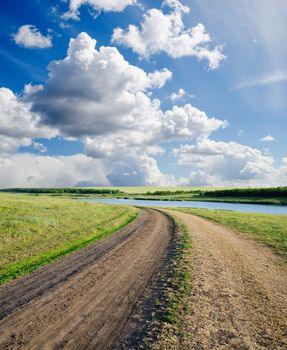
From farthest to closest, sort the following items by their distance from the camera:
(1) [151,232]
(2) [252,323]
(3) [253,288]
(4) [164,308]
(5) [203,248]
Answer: (1) [151,232] → (5) [203,248] → (3) [253,288] → (4) [164,308] → (2) [252,323]

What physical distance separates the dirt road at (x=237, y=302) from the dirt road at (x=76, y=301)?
92.7 inches

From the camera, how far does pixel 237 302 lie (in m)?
11.4

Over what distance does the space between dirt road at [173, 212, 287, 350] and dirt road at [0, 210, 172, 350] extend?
2.35 m

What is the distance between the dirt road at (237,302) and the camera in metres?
8.68

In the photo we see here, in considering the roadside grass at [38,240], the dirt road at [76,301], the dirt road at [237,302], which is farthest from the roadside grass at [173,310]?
the roadside grass at [38,240]

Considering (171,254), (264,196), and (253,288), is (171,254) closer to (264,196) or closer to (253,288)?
(253,288)

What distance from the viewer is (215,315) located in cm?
1024

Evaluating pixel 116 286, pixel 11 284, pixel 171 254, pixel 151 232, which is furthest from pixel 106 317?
pixel 151 232

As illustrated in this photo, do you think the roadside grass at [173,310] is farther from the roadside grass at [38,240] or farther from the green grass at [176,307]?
the roadside grass at [38,240]

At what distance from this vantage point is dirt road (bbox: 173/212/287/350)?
868cm

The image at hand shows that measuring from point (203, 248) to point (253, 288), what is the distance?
830cm

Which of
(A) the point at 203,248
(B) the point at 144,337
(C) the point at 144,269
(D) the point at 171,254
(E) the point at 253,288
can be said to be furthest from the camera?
(A) the point at 203,248

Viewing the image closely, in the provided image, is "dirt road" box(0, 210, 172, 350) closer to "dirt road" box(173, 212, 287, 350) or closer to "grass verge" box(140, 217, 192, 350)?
"grass verge" box(140, 217, 192, 350)

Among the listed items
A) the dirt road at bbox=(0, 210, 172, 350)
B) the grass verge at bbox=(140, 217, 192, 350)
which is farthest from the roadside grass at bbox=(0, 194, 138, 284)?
the grass verge at bbox=(140, 217, 192, 350)
